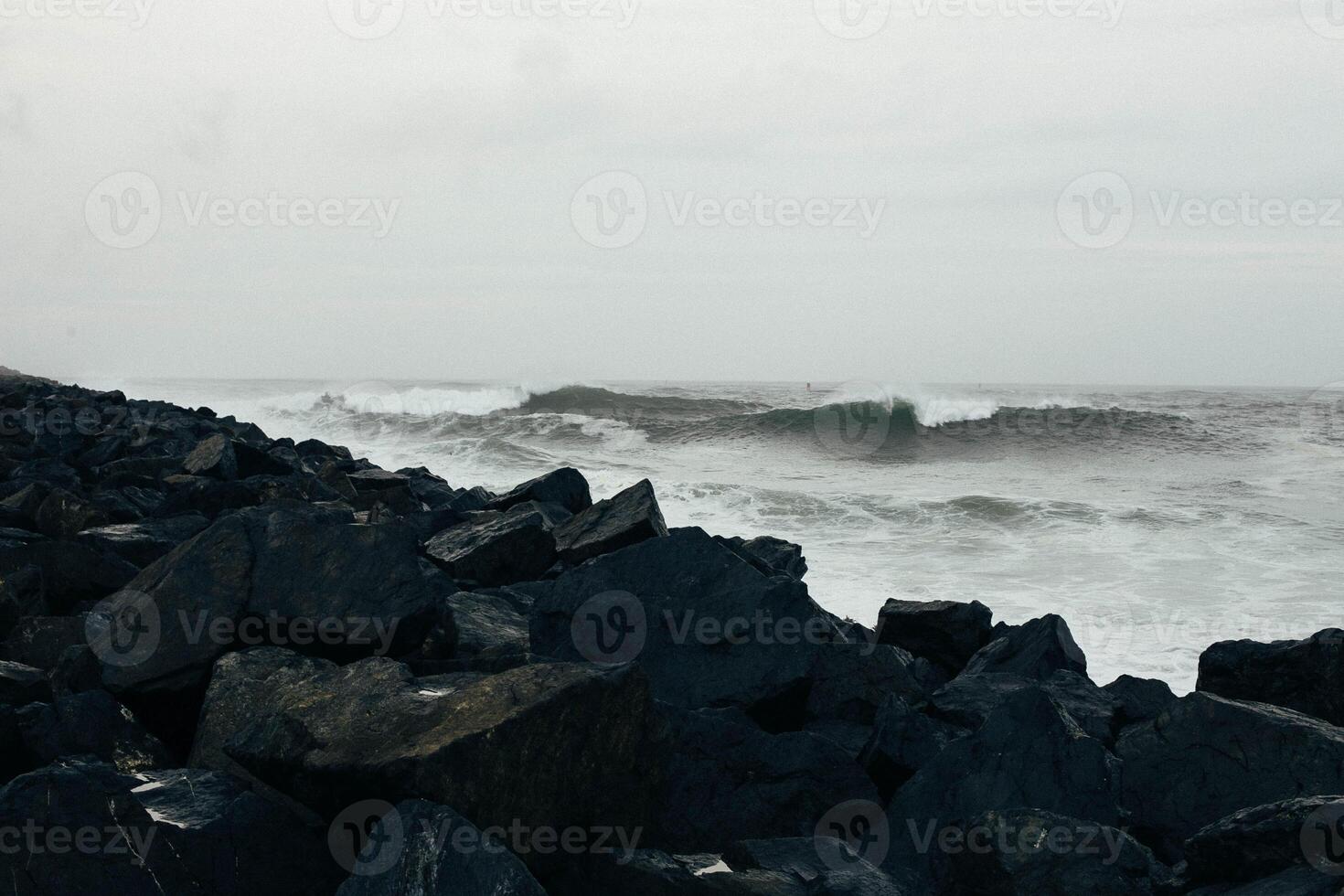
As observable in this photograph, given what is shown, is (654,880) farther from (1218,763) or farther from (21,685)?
(21,685)

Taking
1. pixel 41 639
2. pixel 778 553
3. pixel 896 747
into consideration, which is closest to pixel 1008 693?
pixel 896 747

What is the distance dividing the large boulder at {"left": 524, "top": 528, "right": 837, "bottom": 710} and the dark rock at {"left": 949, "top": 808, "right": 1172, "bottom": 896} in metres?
1.33

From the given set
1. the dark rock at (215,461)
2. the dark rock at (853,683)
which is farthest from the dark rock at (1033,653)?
the dark rock at (215,461)

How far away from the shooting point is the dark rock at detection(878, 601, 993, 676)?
581cm

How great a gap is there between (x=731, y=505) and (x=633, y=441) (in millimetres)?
13181

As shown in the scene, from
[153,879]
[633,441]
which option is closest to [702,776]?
[153,879]

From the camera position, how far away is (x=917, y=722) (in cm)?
377

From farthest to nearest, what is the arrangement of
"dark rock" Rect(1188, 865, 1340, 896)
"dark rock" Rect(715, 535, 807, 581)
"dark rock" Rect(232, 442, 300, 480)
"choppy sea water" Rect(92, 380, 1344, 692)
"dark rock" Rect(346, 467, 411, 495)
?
"choppy sea water" Rect(92, 380, 1344, 692)
"dark rock" Rect(232, 442, 300, 480)
"dark rock" Rect(346, 467, 411, 495)
"dark rock" Rect(715, 535, 807, 581)
"dark rock" Rect(1188, 865, 1340, 896)

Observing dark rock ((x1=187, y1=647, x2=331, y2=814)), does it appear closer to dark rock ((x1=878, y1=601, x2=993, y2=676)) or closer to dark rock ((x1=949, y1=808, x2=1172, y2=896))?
dark rock ((x1=949, y1=808, x2=1172, y2=896))

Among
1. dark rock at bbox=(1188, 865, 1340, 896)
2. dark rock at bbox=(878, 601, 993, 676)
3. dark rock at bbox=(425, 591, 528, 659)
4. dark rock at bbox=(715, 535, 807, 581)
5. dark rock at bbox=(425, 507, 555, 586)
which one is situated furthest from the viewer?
dark rock at bbox=(715, 535, 807, 581)

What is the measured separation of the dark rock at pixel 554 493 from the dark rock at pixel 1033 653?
10.8 feet

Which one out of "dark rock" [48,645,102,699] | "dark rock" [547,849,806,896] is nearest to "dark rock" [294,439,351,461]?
"dark rock" [48,645,102,699]

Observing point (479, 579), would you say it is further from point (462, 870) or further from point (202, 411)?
point (202, 411)

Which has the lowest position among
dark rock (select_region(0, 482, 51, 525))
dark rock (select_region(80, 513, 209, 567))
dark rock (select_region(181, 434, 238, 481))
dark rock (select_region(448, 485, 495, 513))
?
→ dark rock (select_region(448, 485, 495, 513))
